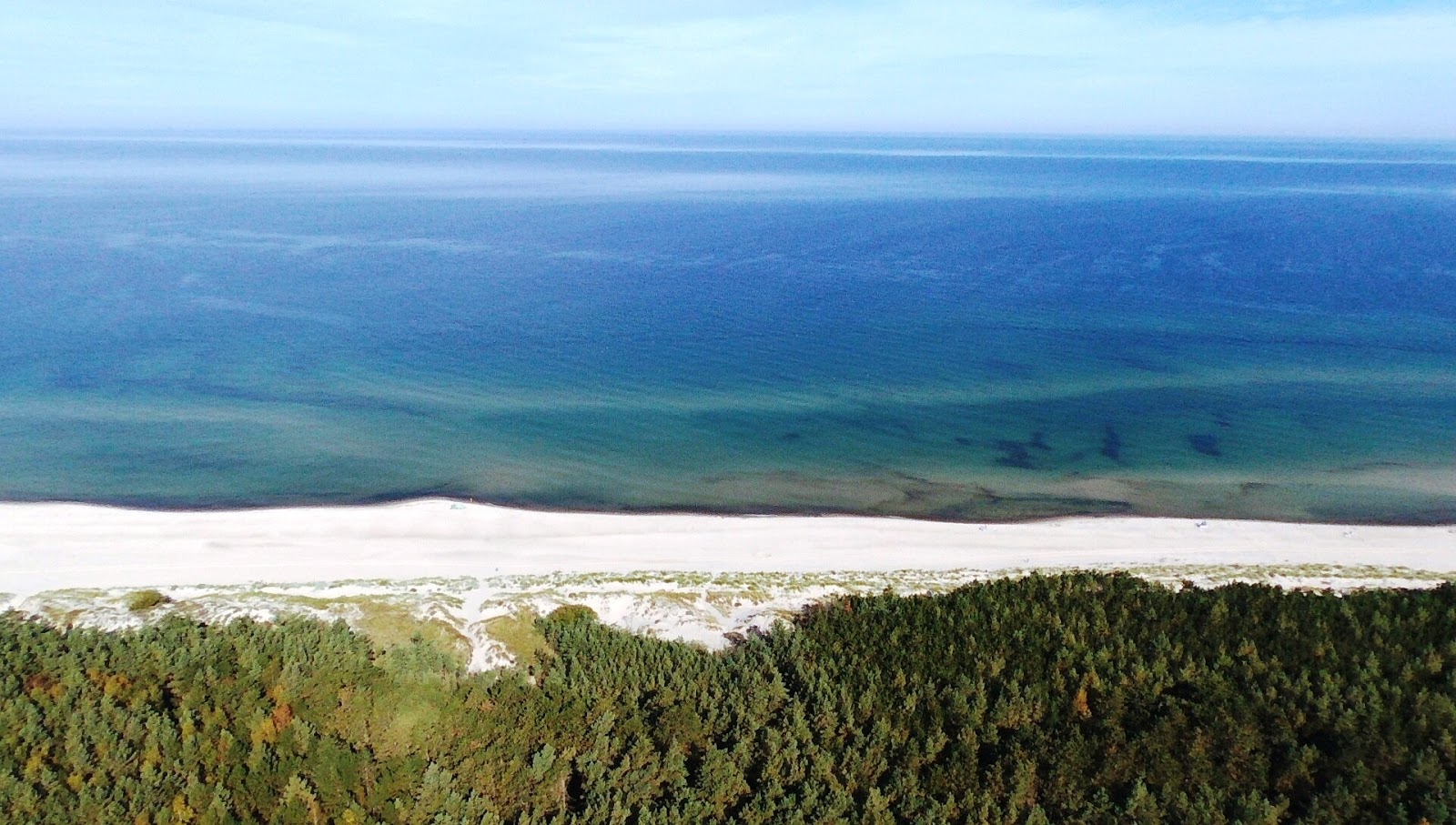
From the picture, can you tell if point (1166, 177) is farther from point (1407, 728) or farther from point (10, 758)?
point (10, 758)

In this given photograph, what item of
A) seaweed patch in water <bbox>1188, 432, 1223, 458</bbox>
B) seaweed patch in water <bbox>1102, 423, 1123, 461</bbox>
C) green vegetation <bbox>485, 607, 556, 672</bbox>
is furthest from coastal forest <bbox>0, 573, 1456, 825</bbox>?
seaweed patch in water <bbox>1188, 432, 1223, 458</bbox>

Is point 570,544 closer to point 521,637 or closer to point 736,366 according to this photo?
point 521,637

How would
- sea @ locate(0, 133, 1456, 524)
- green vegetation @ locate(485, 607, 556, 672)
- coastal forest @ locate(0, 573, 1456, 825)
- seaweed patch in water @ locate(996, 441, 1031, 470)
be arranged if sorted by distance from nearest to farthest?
coastal forest @ locate(0, 573, 1456, 825) → green vegetation @ locate(485, 607, 556, 672) → sea @ locate(0, 133, 1456, 524) → seaweed patch in water @ locate(996, 441, 1031, 470)

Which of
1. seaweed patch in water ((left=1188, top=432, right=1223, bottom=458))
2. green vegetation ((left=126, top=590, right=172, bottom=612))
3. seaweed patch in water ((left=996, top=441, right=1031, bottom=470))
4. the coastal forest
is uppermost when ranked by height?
seaweed patch in water ((left=1188, top=432, right=1223, bottom=458))

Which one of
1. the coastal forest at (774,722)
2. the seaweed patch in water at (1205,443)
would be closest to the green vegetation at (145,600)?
the coastal forest at (774,722)

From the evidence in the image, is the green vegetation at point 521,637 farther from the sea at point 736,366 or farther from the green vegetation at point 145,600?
the sea at point 736,366

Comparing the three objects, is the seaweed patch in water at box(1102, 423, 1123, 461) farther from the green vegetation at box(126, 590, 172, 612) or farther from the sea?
the green vegetation at box(126, 590, 172, 612)
